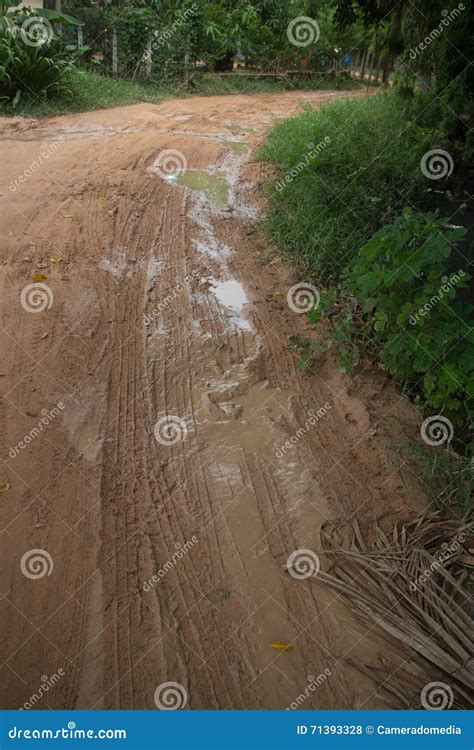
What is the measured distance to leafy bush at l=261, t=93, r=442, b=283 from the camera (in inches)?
230

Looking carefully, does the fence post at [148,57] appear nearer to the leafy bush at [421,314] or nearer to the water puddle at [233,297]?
the water puddle at [233,297]

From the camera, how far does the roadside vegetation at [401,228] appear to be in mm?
3730

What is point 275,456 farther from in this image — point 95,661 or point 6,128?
point 6,128

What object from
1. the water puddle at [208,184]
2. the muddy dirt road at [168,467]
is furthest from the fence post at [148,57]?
the muddy dirt road at [168,467]

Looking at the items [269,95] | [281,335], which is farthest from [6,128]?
[269,95]

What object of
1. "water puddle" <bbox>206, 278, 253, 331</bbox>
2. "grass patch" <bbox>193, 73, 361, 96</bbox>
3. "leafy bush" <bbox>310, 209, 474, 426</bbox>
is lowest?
"water puddle" <bbox>206, 278, 253, 331</bbox>

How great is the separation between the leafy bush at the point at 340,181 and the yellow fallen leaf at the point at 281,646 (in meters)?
3.63

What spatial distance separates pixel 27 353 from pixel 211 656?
2486mm

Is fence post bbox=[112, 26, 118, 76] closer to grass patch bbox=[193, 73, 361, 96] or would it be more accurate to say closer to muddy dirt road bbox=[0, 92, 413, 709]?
grass patch bbox=[193, 73, 361, 96]

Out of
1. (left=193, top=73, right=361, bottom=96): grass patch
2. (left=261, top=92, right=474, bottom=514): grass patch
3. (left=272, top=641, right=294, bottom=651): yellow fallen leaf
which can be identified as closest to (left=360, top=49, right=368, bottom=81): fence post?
(left=193, top=73, right=361, bottom=96): grass patch

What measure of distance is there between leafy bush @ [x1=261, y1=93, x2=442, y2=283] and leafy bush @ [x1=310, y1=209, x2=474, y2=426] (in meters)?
1.44

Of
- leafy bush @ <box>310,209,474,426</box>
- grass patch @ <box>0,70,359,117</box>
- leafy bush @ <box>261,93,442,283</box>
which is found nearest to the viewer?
leafy bush @ <box>310,209,474,426</box>

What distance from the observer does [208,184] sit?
7.30 m

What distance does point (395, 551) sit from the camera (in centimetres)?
304
